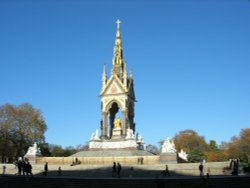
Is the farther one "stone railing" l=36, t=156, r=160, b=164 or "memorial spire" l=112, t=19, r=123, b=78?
"memorial spire" l=112, t=19, r=123, b=78

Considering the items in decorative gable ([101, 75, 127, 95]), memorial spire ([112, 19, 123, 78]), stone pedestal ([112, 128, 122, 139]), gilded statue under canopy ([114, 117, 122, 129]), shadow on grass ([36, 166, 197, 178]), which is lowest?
shadow on grass ([36, 166, 197, 178])

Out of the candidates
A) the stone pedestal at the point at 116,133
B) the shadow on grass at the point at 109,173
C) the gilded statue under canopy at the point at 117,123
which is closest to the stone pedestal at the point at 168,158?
the shadow on grass at the point at 109,173

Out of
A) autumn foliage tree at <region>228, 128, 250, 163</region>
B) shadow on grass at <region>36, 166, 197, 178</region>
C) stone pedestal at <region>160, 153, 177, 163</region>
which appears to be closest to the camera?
shadow on grass at <region>36, 166, 197, 178</region>

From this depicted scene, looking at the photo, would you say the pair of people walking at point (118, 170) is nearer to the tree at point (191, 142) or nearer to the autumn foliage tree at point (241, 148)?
the autumn foliage tree at point (241, 148)

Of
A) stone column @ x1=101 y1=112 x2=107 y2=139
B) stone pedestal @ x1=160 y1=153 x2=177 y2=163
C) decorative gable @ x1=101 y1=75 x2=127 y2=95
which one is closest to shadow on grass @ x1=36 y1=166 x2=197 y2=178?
stone pedestal @ x1=160 y1=153 x2=177 y2=163

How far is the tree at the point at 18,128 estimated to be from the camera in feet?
177

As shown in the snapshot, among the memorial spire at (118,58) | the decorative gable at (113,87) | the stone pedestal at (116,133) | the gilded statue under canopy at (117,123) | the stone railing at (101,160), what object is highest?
the memorial spire at (118,58)

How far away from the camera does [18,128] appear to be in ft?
180

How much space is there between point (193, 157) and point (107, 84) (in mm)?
23433

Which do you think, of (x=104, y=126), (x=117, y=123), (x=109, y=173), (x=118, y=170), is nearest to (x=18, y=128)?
(x=104, y=126)

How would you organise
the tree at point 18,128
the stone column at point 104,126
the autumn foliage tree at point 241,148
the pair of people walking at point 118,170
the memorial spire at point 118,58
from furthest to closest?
the autumn foliage tree at point 241,148
the tree at point 18,128
the memorial spire at point 118,58
the stone column at point 104,126
the pair of people walking at point 118,170

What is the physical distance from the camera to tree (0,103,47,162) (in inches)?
2122

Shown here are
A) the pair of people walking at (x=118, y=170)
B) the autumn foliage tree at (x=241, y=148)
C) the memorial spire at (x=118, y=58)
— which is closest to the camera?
the pair of people walking at (x=118, y=170)

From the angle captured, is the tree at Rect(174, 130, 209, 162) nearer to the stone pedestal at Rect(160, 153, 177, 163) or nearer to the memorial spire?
the memorial spire
